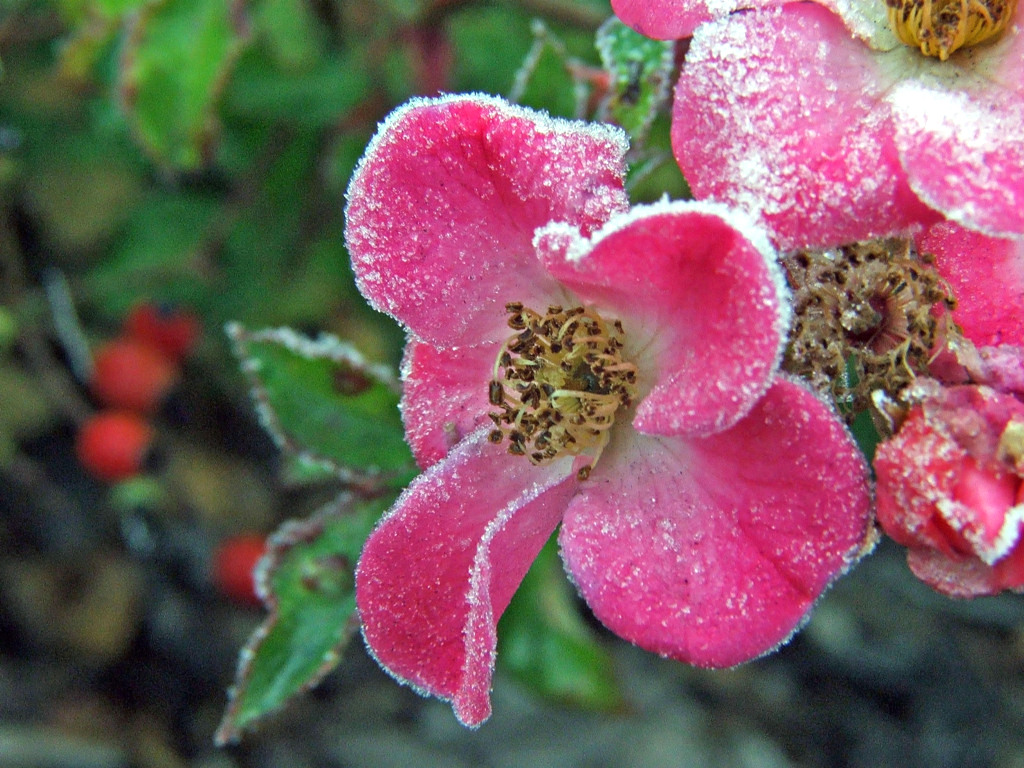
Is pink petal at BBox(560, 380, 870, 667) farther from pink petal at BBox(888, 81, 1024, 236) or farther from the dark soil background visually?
the dark soil background

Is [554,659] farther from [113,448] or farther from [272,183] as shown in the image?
[272,183]

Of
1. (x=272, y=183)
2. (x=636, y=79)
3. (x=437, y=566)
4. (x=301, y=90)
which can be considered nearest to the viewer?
(x=437, y=566)

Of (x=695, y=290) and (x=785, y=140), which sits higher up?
(x=785, y=140)

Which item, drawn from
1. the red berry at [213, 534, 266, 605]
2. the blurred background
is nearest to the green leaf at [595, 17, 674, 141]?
the blurred background

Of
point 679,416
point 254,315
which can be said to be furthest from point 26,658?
point 679,416

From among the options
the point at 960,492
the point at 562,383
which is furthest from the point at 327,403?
the point at 960,492

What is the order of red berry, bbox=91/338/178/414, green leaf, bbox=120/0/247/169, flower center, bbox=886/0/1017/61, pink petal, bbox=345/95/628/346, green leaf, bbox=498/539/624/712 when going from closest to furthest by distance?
pink petal, bbox=345/95/628/346
flower center, bbox=886/0/1017/61
green leaf, bbox=120/0/247/169
green leaf, bbox=498/539/624/712
red berry, bbox=91/338/178/414

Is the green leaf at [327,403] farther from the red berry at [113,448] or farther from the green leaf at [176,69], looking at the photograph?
the red berry at [113,448]

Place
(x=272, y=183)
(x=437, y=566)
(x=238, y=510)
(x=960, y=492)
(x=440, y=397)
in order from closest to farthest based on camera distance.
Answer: (x=960, y=492) < (x=437, y=566) < (x=440, y=397) < (x=272, y=183) < (x=238, y=510)
